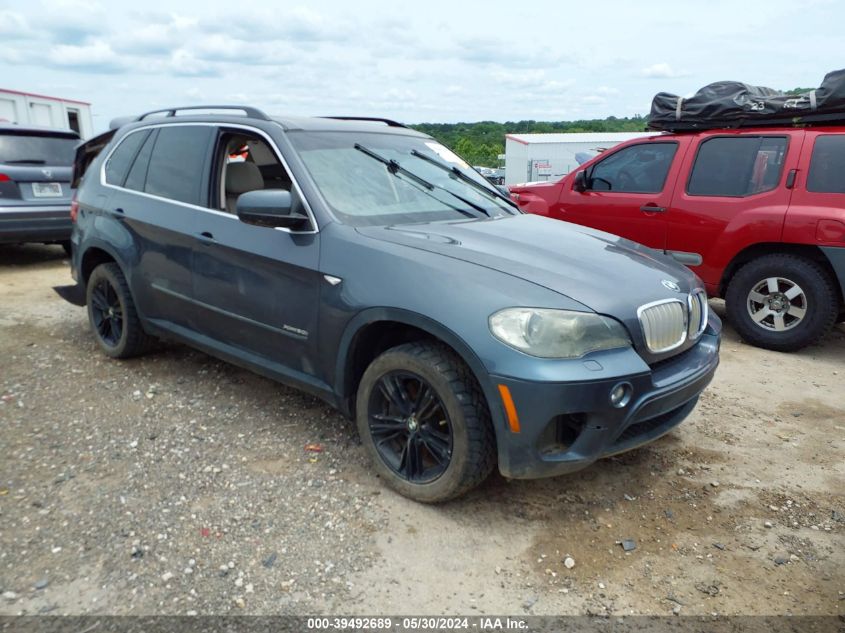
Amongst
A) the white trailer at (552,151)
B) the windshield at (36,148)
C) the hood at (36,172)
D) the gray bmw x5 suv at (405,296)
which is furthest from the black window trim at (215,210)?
the white trailer at (552,151)

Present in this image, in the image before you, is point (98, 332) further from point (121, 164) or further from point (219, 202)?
point (219, 202)

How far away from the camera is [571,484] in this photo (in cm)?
318

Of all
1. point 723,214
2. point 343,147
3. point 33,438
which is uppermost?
point 343,147

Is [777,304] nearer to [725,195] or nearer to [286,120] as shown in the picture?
[725,195]

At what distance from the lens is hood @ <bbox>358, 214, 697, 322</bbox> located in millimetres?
2754

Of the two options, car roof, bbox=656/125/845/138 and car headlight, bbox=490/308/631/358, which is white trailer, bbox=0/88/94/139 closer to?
car roof, bbox=656/125/845/138

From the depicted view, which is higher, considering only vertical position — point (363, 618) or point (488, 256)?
point (488, 256)

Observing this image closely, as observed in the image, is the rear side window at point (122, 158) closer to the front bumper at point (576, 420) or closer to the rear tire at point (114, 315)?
the rear tire at point (114, 315)

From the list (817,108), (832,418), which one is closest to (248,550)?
(832,418)

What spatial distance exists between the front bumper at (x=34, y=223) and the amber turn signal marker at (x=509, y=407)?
6.97 m

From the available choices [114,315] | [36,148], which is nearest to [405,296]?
[114,315]

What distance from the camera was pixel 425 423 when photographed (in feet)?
9.49

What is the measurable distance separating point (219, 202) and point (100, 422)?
143 cm

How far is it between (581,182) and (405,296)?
4.33 metres
